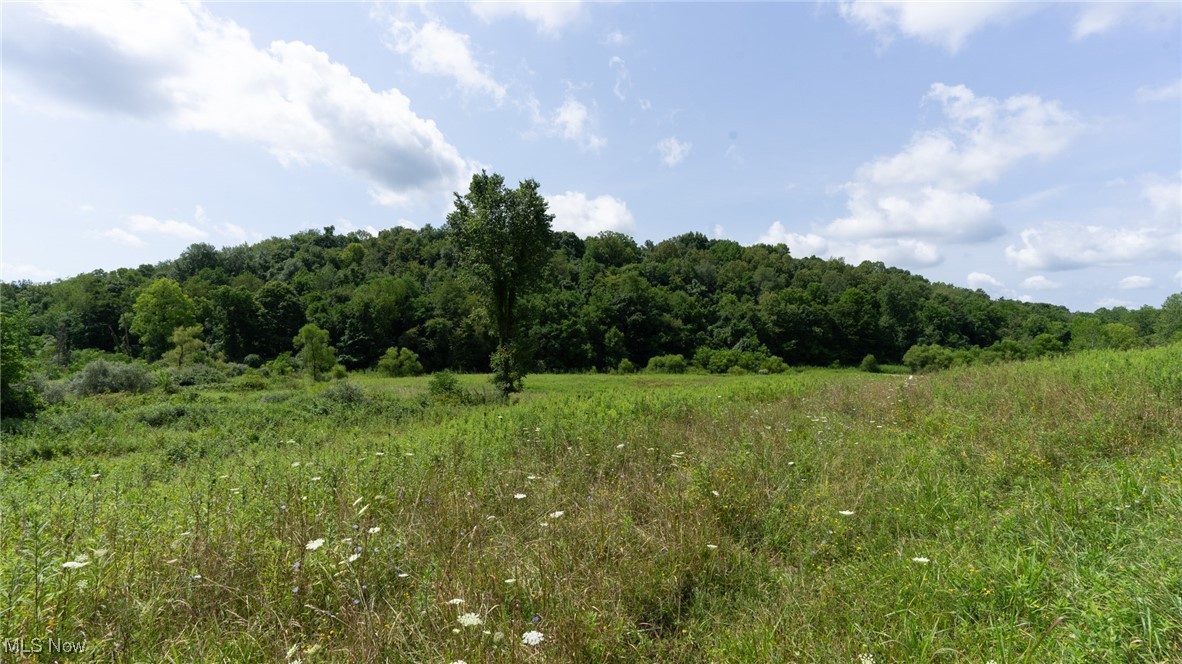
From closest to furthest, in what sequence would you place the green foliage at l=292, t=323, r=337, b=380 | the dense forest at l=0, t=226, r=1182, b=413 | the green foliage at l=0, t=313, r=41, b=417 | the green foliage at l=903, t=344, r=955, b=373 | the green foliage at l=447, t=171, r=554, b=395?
1. the green foliage at l=0, t=313, r=41, b=417
2. the green foliage at l=447, t=171, r=554, b=395
3. the green foliage at l=292, t=323, r=337, b=380
4. the dense forest at l=0, t=226, r=1182, b=413
5. the green foliage at l=903, t=344, r=955, b=373

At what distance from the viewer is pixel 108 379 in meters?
24.0

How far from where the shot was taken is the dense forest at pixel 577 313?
56.0m

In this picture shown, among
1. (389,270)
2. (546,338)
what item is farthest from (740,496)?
(389,270)

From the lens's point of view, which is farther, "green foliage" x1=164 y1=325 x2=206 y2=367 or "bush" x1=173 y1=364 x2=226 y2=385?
"green foliage" x1=164 y1=325 x2=206 y2=367

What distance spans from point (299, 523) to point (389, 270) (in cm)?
9474

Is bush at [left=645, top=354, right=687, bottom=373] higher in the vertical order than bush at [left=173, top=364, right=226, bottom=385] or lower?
higher

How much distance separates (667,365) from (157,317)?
59.7 metres

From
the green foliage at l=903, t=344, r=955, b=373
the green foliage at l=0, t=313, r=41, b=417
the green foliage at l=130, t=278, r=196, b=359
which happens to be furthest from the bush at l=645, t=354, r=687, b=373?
the green foliage at l=130, t=278, r=196, b=359

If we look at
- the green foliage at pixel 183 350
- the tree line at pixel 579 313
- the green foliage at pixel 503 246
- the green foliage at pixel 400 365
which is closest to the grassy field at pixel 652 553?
the green foliage at pixel 503 246

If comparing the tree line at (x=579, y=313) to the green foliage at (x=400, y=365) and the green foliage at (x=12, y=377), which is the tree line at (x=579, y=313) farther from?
the green foliage at (x=12, y=377)

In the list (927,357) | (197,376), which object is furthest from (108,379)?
(927,357)

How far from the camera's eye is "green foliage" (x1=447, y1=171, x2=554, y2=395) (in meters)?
28.0

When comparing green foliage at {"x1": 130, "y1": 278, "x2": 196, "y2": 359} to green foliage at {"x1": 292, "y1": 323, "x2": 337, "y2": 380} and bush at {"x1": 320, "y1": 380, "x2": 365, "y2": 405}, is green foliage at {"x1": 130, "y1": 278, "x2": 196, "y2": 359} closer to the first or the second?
green foliage at {"x1": 292, "y1": 323, "x2": 337, "y2": 380}

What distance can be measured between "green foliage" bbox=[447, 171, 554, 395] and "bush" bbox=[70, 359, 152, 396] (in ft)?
59.2
